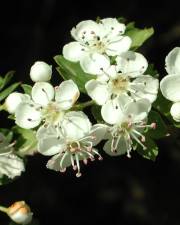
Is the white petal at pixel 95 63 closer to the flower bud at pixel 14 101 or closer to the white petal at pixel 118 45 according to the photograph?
the white petal at pixel 118 45

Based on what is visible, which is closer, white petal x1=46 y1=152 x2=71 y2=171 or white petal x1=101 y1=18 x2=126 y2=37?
white petal x1=46 y1=152 x2=71 y2=171

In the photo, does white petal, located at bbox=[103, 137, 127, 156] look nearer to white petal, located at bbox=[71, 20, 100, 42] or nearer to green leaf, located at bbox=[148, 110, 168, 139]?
green leaf, located at bbox=[148, 110, 168, 139]

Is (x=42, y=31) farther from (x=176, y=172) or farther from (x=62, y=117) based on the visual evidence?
(x=62, y=117)

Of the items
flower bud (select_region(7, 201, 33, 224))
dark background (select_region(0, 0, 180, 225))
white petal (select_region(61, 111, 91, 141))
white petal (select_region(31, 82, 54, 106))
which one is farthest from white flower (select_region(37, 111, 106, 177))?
dark background (select_region(0, 0, 180, 225))

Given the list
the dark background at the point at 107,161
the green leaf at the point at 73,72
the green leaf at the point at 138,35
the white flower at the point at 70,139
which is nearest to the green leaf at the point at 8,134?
the white flower at the point at 70,139

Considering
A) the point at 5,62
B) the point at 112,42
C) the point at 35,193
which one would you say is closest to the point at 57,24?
the point at 5,62
